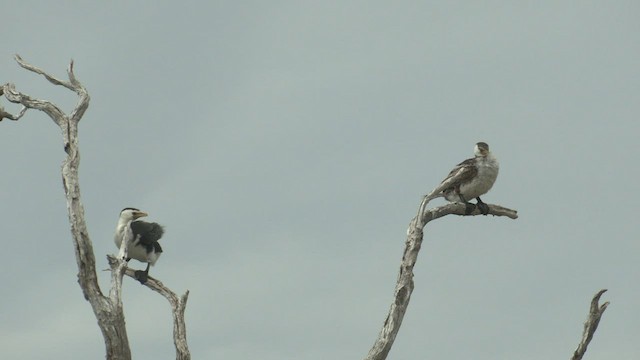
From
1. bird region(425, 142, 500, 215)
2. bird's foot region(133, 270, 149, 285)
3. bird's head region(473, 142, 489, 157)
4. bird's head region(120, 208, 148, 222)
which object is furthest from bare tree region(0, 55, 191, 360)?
bird's head region(473, 142, 489, 157)

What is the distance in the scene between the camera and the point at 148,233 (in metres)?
17.8

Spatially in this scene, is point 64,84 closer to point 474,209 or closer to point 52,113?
Result: point 52,113

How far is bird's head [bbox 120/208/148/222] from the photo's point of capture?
60.2 feet

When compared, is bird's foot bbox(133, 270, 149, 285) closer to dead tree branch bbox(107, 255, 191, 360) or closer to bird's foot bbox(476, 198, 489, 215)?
dead tree branch bbox(107, 255, 191, 360)

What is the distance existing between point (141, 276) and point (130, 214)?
243 centimetres

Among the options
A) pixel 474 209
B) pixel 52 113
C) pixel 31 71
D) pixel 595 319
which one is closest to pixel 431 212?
pixel 474 209

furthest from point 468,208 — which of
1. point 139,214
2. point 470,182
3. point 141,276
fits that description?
point 139,214

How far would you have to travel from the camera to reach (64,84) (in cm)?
1558

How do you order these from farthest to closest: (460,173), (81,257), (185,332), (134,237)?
1. (134,237)
2. (460,173)
3. (185,332)
4. (81,257)

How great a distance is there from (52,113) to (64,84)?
2.36 ft

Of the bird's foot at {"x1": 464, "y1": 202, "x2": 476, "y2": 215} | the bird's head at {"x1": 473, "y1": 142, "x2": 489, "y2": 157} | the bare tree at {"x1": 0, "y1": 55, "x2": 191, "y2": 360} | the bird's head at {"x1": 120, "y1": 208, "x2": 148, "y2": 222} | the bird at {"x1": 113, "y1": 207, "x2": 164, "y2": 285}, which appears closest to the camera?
the bare tree at {"x1": 0, "y1": 55, "x2": 191, "y2": 360}

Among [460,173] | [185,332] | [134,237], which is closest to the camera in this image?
[185,332]

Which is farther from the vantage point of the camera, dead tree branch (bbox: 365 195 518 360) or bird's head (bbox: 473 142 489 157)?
bird's head (bbox: 473 142 489 157)

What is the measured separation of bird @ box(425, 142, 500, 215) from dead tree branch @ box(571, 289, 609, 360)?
2591 millimetres
